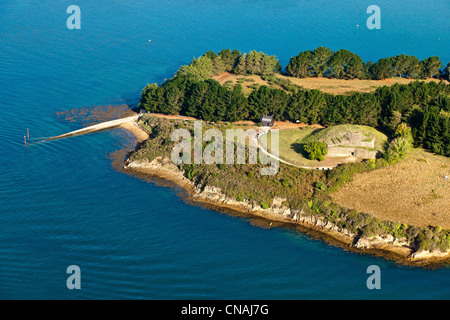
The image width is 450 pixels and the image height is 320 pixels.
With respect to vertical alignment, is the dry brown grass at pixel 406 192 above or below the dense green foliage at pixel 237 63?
below

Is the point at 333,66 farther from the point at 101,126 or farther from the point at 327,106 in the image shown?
the point at 101,126

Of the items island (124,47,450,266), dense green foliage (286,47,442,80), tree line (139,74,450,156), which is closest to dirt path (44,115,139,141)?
island (124,47,450,266)

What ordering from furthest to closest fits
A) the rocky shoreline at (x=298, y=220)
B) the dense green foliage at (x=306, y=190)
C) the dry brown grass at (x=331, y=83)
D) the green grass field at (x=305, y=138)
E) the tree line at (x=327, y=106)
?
the dry brown grass at (x=331, y=83), the tree line at (x=327, y=106), the green grass field at (x=305, y=138), the dense green foliage at (x=306, y=190), the rocky shoreline at (x=298, y=220)

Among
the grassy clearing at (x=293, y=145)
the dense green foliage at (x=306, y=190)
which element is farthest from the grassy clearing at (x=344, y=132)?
the dense green foliage at (x=306, y=190)

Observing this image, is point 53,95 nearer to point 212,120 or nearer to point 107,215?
point 212,120

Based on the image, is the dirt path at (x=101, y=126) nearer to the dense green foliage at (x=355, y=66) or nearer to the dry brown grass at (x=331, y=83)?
A: the dry brown grass at (x=331, y=83)

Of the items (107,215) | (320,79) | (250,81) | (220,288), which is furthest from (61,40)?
(220,288)
